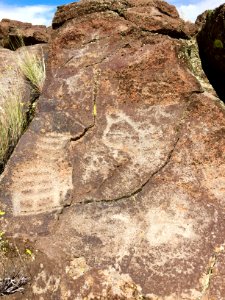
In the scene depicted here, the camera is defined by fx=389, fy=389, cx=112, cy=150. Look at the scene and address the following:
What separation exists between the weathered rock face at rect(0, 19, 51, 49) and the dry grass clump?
→ 2097 mm

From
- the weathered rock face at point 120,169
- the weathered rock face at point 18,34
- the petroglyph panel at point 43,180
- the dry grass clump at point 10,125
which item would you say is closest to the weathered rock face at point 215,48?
the weathered rock face at point 120,169

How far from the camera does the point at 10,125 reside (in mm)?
2900

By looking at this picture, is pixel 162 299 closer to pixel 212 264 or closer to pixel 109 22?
pixel 212 264

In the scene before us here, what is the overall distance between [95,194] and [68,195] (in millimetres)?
163

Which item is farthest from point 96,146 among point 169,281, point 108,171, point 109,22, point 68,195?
point 109,22

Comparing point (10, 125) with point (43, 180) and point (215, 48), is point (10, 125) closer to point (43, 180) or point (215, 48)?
point (43, 180)

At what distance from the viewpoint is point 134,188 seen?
2303mm

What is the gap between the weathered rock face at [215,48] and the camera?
2.68 metres

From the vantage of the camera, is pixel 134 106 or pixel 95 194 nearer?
pixel 95 194

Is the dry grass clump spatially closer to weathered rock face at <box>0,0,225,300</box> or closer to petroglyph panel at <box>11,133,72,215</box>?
weathered rock face at <box>0,0,225,300</box>

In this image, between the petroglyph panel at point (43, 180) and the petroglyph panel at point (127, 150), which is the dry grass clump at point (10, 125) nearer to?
the petroglyph panel at point (43, 180)

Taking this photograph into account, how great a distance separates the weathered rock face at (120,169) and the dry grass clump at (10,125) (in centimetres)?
17

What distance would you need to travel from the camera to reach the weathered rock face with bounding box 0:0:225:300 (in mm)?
1957

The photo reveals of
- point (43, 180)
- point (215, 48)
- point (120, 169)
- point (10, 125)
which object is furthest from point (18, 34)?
point (120, 169)
